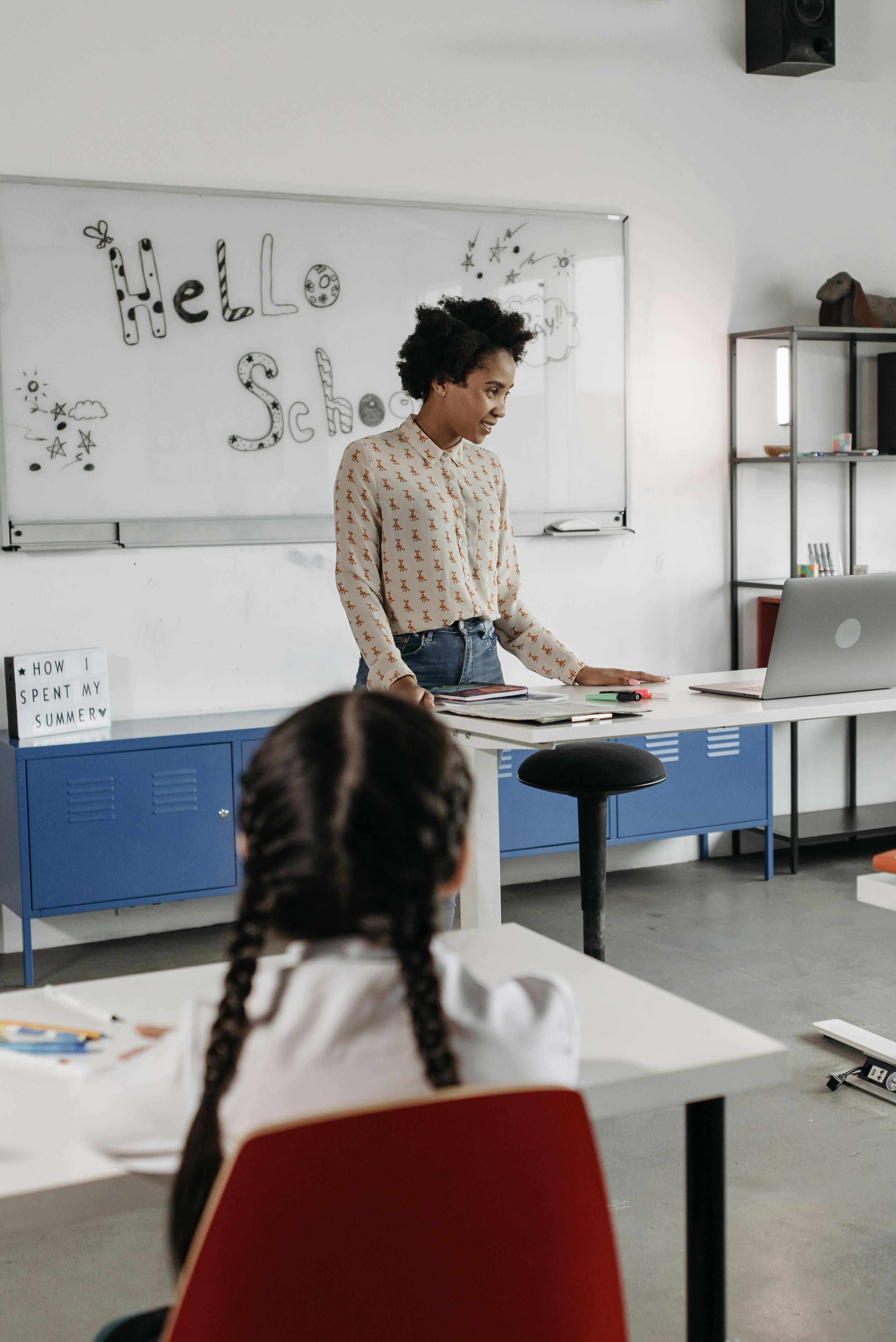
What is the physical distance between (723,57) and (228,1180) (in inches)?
187

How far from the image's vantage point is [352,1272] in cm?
82

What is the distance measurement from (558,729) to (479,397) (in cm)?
83

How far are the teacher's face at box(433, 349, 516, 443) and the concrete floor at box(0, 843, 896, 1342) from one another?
148 centimetres

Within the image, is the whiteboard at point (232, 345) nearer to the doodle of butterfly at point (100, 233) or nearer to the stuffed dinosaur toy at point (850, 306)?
the doodle of butterfly at point (100, 233)

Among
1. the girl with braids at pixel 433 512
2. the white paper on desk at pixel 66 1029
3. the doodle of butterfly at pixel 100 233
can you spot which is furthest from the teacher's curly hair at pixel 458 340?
the white paper on desk at pixel 66 1029

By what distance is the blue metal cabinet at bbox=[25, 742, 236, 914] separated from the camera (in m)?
3.58

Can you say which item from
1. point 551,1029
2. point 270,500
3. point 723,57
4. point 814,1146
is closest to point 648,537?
point 270,500

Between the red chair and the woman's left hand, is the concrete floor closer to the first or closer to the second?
the red chair

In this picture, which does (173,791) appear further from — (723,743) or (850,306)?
(850,306)

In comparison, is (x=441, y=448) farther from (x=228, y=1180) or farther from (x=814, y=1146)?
(x=228, y=1180)

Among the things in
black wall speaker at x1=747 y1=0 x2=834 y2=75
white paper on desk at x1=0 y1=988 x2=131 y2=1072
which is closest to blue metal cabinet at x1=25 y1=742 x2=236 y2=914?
white paper on desk at x1=0 y1=988 x2=131 y2=1072

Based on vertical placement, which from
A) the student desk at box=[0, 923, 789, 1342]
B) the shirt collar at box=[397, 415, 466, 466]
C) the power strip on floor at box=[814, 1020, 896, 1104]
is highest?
the shirt collar at box=[397, 415, 466, 466]

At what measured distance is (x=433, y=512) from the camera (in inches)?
113

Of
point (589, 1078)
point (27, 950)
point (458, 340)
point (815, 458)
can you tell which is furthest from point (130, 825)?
point (589, 1078)
